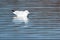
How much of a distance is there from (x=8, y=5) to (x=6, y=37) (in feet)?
1.55

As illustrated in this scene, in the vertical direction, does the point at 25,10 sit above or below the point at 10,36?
above

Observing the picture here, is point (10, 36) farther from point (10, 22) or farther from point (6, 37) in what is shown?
point (10, 22)

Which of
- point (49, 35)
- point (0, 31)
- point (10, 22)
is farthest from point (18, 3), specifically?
point (49, 35)

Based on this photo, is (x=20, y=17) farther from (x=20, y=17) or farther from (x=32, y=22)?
(x=32, y=22)

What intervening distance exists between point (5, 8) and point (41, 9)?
505 mm

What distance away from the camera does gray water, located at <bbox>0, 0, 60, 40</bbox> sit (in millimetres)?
2293

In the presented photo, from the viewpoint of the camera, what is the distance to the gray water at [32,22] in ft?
7.52

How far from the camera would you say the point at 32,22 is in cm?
235

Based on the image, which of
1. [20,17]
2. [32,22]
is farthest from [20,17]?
[32,22]

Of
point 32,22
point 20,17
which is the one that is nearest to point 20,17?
point 20,17

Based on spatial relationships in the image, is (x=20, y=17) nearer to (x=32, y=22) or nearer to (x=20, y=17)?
(x=20, y=17)

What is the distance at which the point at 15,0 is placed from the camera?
2.28 m

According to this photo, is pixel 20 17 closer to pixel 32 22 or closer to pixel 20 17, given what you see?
pixel 20 17

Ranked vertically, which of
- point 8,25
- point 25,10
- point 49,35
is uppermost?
point 25,10
